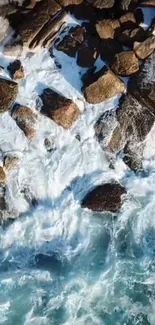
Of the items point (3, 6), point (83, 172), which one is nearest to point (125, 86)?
point (83, 172)

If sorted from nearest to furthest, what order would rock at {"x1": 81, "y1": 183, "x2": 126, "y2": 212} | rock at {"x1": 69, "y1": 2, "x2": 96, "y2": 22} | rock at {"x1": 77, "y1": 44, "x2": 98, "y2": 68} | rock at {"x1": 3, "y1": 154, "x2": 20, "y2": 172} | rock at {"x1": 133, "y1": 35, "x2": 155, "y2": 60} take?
rock at {"x1": 81, "y1": 183, "x2": 126, "y2": 212} < rock at {"x1": 133, "y1": 35, "x2": 155, "y2": 60} < rock at {"x1": 3, "y1": 154, "x2": 20, "y2": 172} < rock at {"x1": 77, "y1": 44, "x2": 98, "y2": 68} < rock at {"x1": 69, "y1": 2, "x2": 96, "y2": 22}

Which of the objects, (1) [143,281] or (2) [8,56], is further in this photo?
(2) [8,56]

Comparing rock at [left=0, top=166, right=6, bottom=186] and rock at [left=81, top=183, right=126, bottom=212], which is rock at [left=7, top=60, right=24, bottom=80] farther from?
rock at [left=81, top=183, right=126, bottom=212]

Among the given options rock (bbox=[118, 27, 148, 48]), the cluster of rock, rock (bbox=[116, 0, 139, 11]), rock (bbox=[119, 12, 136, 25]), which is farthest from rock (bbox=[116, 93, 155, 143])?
rock (bbox=[116, 0, 139, 11])

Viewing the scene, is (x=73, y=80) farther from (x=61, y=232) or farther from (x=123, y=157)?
(x=61, y=232)

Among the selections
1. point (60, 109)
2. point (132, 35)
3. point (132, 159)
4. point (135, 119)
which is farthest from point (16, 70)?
point (132, 159)
